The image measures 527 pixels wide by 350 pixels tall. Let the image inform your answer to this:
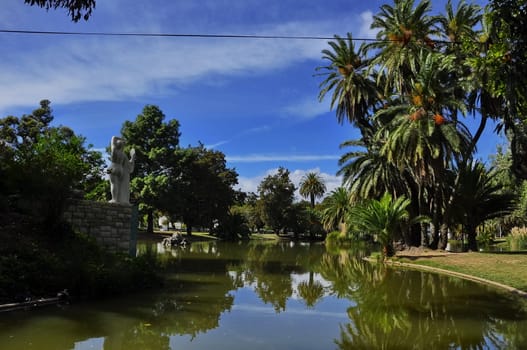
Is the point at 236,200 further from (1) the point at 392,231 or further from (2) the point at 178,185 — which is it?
(1) the point at 392,231

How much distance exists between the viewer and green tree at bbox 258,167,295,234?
57406 mm

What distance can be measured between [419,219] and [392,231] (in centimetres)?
268

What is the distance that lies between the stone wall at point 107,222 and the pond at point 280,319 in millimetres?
2070

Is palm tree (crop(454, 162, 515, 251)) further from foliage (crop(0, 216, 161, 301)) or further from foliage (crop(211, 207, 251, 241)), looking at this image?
foliage (crop(211, 207, 251, 241))

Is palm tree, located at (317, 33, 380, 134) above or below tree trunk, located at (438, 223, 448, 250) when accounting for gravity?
above

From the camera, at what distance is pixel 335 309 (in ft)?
31.7

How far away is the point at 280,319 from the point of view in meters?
8.51

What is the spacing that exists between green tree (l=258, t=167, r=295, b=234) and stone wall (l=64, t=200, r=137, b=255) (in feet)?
143

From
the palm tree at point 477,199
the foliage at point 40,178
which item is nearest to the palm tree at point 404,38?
the palm tree at point 477,199

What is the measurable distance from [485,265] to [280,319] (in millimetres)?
12286

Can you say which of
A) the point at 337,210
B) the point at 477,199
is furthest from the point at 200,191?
the point at 477,199

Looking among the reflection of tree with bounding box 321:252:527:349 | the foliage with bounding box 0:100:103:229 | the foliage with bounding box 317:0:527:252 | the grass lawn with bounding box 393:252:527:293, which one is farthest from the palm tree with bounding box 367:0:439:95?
the foliage with bounding box 0:100:103:229

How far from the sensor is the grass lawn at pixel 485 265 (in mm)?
13742

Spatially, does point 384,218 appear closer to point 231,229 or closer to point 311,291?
point 311,291
